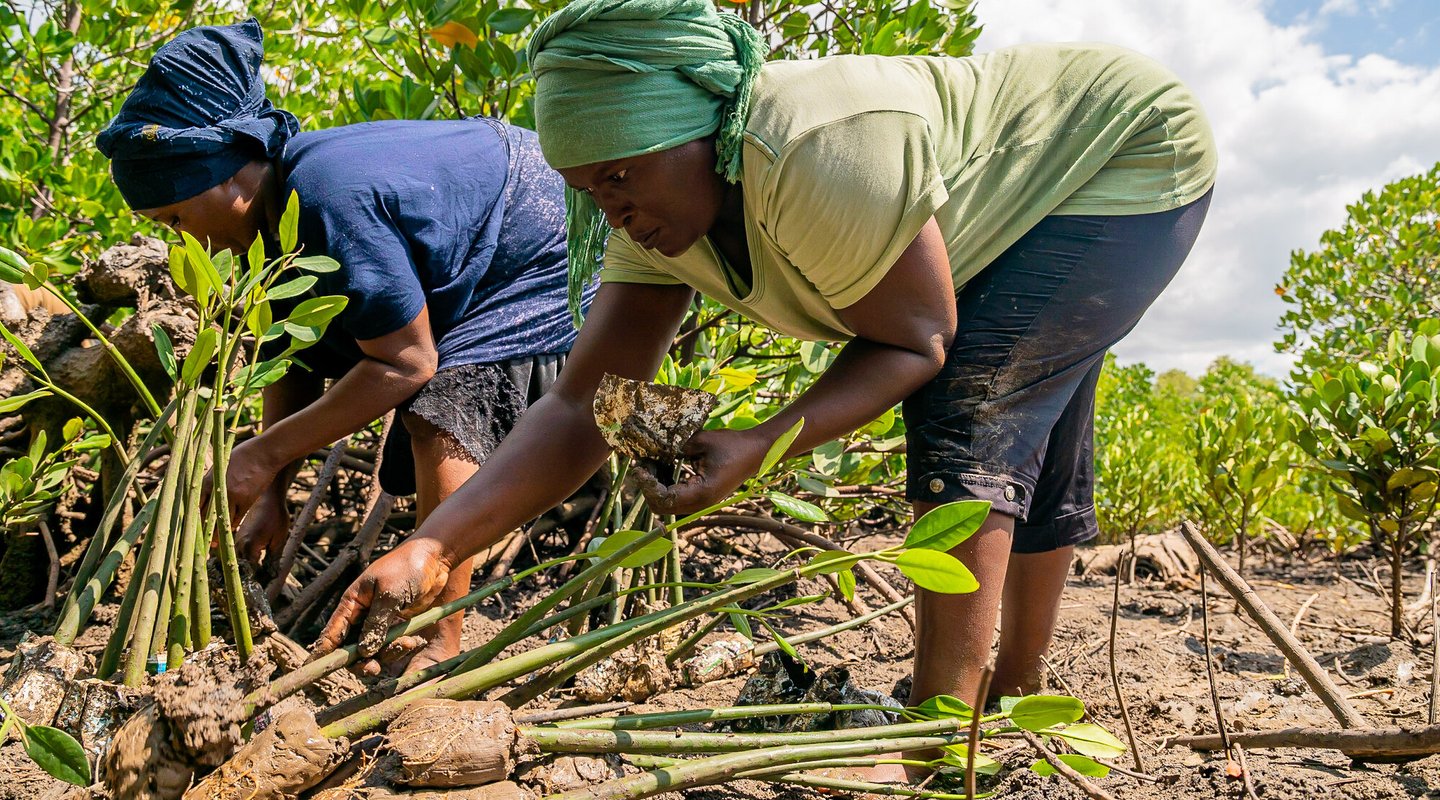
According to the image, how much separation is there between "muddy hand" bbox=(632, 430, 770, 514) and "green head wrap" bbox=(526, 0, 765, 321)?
401 millimetres

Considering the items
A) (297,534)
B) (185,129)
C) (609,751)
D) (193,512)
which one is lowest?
(297,534)

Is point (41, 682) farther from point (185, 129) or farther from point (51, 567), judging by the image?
point (51, 567)

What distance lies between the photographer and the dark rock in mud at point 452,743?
1.28m

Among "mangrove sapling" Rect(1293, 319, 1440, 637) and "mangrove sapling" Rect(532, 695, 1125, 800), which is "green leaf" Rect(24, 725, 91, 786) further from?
"mangrove sapling" Rect(1293, 319, 1440, 637)

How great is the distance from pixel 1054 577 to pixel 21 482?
2.03 m

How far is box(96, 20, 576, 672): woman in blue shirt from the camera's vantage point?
204 cm

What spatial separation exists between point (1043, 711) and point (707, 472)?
558 millimetres

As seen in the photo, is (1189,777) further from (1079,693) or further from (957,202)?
(957,202)

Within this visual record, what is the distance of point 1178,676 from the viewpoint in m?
2.60

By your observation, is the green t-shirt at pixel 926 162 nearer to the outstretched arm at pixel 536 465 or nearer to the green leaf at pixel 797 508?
the outstretched arm at pixel 536 465

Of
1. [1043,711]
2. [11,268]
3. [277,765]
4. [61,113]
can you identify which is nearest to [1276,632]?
[1043,711]

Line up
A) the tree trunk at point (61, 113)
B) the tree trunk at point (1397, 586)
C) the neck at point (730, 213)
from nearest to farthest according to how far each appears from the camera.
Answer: the neck at point (730, 213) → the tree trunk at point (1397, 586) → the tree trunk at point (61, 113)

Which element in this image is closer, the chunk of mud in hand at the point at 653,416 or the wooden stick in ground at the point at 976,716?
the wooden stick in ground at the point at 976,716

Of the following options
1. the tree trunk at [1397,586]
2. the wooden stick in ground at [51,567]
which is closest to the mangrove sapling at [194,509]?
the wooden stick in ground at [51,567]
